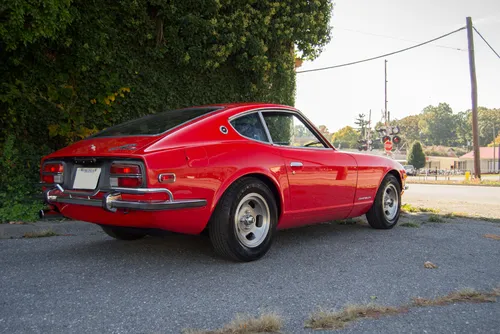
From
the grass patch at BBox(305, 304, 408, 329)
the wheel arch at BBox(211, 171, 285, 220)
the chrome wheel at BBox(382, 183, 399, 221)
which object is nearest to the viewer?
the grass patch at BBox(305, 304, 408, 329)

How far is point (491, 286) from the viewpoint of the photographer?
10.4ft

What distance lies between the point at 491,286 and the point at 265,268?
65.5 inches

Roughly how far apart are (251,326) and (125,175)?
1.49 metres

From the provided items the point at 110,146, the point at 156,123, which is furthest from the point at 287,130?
the point at 110,146

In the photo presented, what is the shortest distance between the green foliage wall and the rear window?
240 centimetres

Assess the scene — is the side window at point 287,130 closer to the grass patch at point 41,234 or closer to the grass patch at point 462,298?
the grass patch at point 462,298

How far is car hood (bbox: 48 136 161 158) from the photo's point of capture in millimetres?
3303

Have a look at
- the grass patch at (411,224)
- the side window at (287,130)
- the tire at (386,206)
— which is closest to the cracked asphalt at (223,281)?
the tire at (386,206)

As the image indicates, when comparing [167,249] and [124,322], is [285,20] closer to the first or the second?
[167,249]

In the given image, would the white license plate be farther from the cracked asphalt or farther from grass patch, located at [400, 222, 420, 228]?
grass patch, located at [400, 222, 420, 228]

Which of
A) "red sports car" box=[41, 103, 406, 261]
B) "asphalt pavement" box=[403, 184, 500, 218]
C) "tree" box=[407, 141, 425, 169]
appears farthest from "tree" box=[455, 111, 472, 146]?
"red sports car" box=[41, 103, 406, 261]

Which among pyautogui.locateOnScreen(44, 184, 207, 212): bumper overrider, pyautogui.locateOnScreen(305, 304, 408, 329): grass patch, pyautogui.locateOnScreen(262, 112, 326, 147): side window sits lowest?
pyautogui.locateOnScreen(305, 304, 408, 329): grass patch

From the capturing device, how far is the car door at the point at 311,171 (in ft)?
13.8

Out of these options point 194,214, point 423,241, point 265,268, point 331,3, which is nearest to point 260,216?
point 265,268
